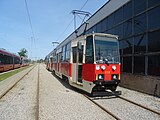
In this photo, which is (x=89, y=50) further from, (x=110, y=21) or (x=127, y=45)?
(x=110, y=21)

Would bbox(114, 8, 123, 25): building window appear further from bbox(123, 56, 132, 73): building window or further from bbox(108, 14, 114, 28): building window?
bbox(123, 56, 132, 73): building window

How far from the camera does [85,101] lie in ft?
27.6

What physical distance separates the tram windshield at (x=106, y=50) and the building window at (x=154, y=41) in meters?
2.22

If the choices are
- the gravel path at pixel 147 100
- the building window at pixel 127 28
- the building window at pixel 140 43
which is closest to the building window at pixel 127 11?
the building window at pixel 127 28

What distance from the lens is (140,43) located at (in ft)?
39.2

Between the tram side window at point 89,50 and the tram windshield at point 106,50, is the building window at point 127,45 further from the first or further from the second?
the tram side window at point 89,50

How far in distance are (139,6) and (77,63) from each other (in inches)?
214

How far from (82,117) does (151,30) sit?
7.12 metres

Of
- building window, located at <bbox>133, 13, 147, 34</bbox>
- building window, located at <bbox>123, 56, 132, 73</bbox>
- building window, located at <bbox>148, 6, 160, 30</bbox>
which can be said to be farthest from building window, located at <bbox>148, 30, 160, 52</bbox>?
building window, located at <bbox>123, 56, 132, 73</bbox>

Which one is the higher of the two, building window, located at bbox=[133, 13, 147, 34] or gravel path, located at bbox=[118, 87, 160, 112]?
building window, located at bbox=[133, 13, 147, 34]

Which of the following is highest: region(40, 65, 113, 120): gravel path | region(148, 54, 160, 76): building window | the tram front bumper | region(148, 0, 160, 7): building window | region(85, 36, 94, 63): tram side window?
region(148, 0, 160, 7): building window

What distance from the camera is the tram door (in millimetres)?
10445

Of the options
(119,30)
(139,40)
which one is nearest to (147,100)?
(139,40)

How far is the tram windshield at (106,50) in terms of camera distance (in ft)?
30.8
